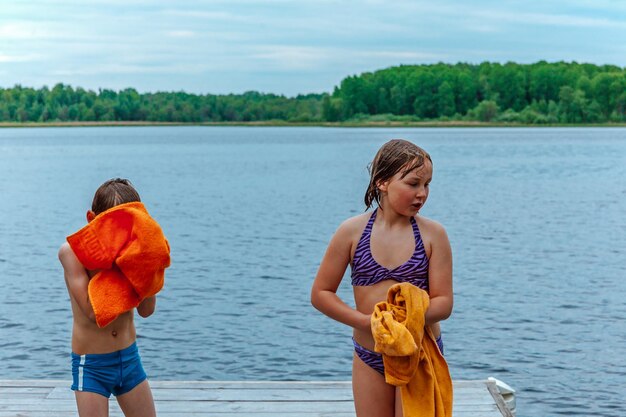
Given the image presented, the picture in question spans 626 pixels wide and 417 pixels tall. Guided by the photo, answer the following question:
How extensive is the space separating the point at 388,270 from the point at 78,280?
119 cm

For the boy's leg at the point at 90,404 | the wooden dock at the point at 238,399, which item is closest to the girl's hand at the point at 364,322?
the boy's leg at the point at 90,404

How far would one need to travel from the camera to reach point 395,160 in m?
3.14

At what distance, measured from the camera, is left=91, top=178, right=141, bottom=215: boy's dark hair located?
3488 millimetres

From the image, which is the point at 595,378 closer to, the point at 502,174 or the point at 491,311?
the point at 491,311

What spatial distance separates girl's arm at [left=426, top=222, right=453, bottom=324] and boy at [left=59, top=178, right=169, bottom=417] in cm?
102

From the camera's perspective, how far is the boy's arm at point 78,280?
11.3ft

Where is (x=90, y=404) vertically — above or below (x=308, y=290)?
above

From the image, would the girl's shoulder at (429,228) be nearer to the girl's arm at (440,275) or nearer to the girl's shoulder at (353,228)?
the girl's arm at (440,275)

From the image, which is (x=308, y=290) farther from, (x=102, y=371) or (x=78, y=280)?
(x=78, y=280)

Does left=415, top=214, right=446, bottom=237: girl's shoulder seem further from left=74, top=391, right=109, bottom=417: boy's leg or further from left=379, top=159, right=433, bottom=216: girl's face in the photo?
left=74, top=391, right=109, bottom=417: boy's leg

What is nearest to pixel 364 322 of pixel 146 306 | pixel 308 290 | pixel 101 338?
pixel 146 306

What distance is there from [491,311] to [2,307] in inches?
292

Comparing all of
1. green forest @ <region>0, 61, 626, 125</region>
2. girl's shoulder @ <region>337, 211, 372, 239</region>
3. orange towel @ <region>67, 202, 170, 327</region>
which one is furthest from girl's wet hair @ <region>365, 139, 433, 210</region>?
green forest @ <region>0, 61, 626, 125</region>

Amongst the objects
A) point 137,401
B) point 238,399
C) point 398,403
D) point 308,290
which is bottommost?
point 308,290
